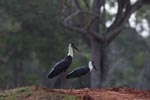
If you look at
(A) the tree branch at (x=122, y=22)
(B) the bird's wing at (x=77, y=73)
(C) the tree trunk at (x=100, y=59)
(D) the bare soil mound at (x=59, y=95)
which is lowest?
(D) the bare soil mound at (x=59, y=95)

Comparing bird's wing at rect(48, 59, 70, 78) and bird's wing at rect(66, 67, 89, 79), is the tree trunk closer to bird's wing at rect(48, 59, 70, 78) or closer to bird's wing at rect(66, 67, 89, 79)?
bird's wing at rect(66, 67, 89, 79)

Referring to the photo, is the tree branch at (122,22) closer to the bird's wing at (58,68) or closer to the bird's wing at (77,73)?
the bird's wing at (77,73)

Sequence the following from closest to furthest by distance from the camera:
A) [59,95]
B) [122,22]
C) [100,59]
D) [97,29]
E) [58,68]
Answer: [59,95] < [58,68] < [122,22] < [100,59] < [97,29]

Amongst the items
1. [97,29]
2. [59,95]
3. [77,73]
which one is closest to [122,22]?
[97,29]

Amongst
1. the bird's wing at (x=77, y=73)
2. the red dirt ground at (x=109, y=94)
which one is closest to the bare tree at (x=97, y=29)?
the bird's wing at (x=77, y=73)

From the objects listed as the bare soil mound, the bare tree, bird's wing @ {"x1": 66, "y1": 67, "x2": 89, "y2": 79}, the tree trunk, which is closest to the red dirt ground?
the bare soil mound

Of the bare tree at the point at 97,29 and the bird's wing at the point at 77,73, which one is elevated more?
the bare tree at the point at 97,29

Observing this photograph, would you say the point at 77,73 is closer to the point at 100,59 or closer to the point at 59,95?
the point at 59,95

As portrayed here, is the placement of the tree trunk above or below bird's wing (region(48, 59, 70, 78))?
above

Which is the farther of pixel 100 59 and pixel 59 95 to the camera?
pixel 100 59

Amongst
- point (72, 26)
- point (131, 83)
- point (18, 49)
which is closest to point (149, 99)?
point (72, 26)

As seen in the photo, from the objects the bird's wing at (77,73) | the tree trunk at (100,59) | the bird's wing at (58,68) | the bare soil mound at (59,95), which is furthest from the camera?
the tree trunk at (100,59)

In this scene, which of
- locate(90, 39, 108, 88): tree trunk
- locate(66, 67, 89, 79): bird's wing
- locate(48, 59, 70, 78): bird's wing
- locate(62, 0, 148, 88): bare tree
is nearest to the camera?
locate(48, 59, 70, 78): bird's wing

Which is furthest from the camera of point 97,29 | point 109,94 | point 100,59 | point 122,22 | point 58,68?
point 97,29
